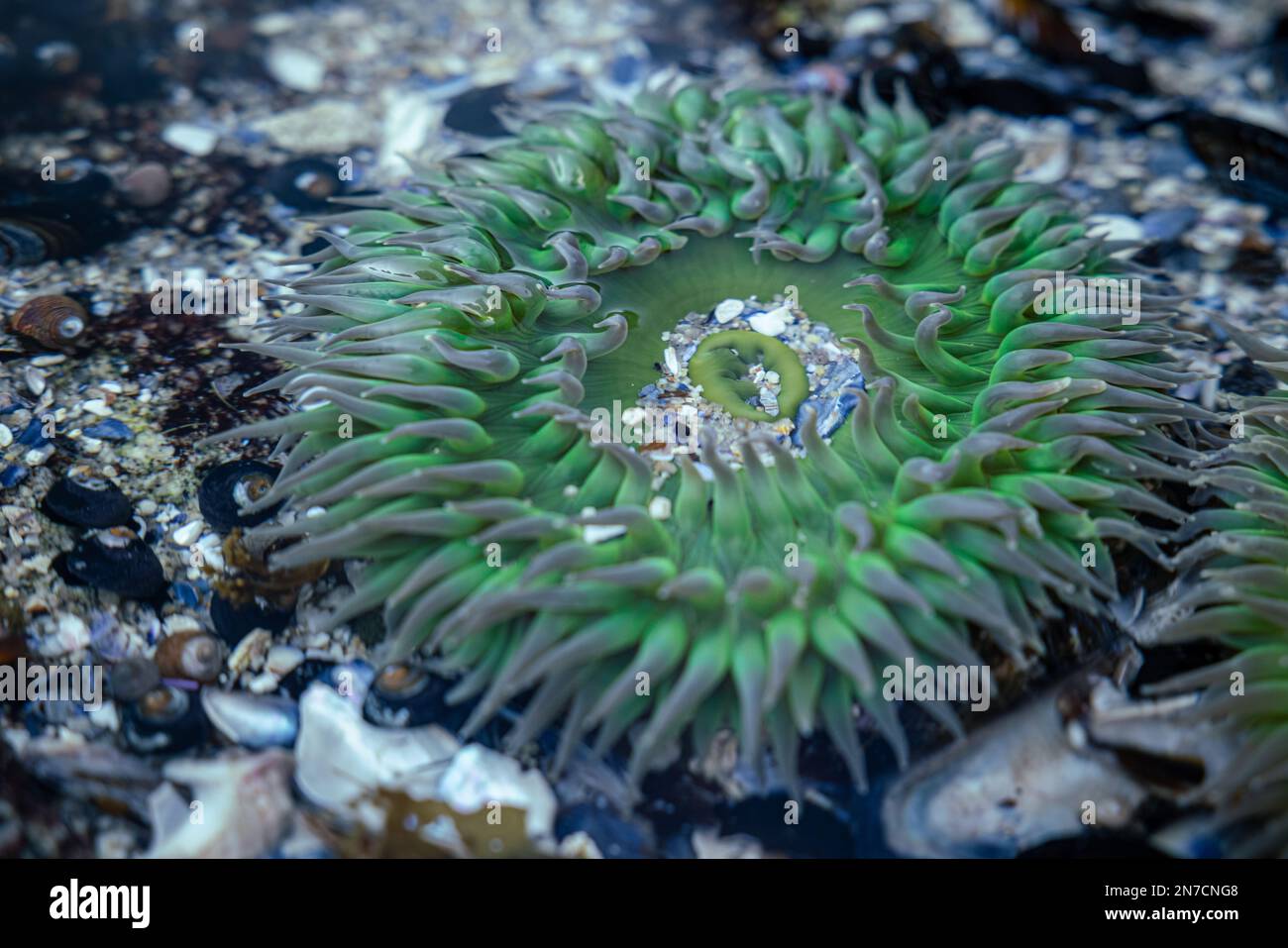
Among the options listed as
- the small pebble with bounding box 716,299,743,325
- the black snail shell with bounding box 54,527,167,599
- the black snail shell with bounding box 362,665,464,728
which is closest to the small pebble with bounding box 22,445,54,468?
the black snail shell with bounding box 54,527,167,599

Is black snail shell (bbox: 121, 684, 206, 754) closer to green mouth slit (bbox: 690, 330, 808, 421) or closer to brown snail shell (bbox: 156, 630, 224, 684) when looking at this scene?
brown snail shell (bbox: 156, 630, 224, 684)

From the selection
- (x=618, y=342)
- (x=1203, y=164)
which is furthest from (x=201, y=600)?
(x=1203, y=164)

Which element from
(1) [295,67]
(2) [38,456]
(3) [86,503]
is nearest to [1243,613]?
(3) [86,503]

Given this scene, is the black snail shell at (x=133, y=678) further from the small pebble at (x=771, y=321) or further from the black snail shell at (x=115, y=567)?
the small pebble at (x=771, y=321)

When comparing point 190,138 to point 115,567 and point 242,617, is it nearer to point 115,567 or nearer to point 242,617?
point 115,567

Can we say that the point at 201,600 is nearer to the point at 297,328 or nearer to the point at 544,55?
the point at 297,328
